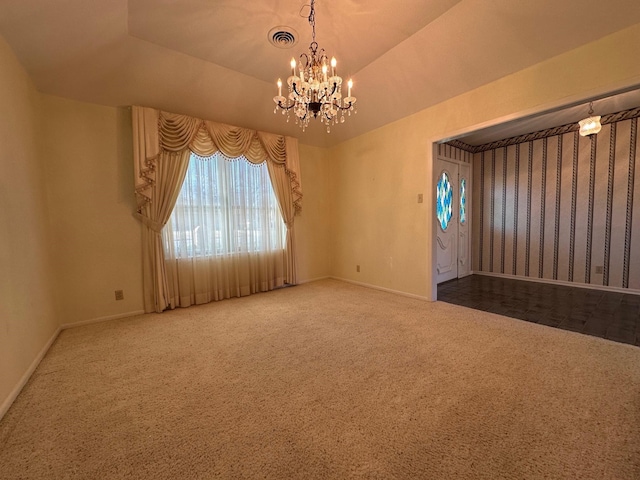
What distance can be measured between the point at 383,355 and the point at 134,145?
362cm

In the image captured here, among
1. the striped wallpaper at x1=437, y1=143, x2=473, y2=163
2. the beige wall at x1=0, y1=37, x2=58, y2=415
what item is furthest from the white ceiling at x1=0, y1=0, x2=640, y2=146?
the striped wallpaper at x1=437, y1=143, x2=473, y2=163

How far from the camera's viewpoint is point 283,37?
8.71 feet

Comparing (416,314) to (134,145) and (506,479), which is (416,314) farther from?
(134,145)

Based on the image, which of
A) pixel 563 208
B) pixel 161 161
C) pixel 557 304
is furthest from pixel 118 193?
pixel 563 208

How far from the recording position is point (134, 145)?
121 inches

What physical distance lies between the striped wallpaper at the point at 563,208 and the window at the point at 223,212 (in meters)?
4.44

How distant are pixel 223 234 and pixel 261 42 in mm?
2467

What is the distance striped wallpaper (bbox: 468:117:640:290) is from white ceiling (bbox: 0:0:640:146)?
276 cm

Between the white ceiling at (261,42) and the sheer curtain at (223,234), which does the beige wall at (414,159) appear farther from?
the sheer curtain at (223,234)

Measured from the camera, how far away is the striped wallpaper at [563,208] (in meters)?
3.89

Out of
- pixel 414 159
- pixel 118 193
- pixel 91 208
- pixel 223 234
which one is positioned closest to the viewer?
pixel 91 208

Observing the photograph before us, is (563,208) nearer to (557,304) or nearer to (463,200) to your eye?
(463,200)

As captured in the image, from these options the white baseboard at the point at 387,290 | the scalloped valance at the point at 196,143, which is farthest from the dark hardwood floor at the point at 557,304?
the scalloped valance at the point at 196,143

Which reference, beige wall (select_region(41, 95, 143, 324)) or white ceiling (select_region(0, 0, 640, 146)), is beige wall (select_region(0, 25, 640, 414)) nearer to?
beige wall (select_region(41, 95, 143, 324))
